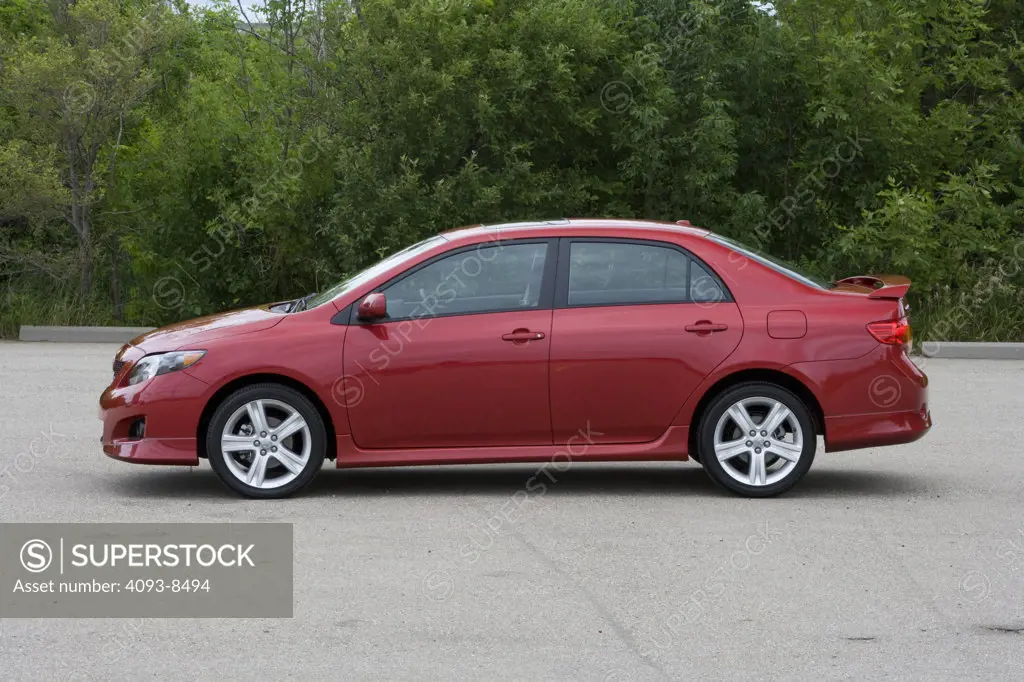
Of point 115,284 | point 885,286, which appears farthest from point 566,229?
point 115,284

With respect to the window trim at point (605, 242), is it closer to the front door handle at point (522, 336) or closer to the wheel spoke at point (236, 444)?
the front door handle at point (522, 336)

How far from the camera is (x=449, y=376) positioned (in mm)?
8570

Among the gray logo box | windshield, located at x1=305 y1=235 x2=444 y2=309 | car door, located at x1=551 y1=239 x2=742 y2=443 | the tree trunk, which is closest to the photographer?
the gray logo box

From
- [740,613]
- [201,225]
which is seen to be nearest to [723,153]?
[201,225]

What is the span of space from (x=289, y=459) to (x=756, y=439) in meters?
2.72

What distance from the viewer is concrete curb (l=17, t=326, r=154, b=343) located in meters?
20.6

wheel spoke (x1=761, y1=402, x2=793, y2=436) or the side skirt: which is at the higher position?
wheel spoke (x1=761, y1=402, x2=793, y2=436)

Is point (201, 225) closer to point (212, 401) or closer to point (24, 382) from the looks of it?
point (24, 382)

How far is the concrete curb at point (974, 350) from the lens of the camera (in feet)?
59.0

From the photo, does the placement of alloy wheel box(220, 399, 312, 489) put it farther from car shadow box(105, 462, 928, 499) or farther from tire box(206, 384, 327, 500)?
car shadow box(105, 462, 928, 499)

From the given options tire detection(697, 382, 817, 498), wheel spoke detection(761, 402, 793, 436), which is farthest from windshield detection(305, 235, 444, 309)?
wheel spoke detection(761, 402, 793, 436)

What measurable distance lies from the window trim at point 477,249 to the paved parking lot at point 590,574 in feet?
3.53

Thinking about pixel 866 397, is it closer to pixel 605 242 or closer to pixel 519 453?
pixel 605 242

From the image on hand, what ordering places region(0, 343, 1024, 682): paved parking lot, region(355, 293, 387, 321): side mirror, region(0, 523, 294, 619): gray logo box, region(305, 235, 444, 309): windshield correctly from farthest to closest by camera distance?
region(305, 235, 444, 309): windshield
region(355, 293, 387, 321): side mirror
region(0, 523, 294, 619): gray logo box
region(0, 343, 1024, 682): paved parking lot
